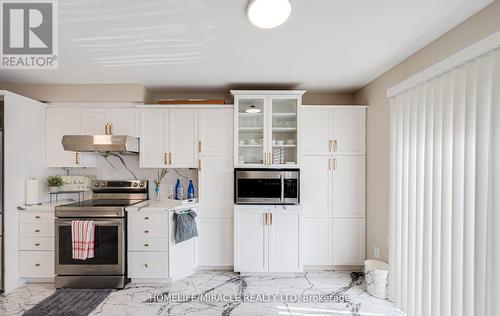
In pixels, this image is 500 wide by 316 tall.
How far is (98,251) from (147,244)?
53cm

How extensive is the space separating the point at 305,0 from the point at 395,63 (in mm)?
1571

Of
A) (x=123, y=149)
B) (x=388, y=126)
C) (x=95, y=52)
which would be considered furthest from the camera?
(x=123, y=149)

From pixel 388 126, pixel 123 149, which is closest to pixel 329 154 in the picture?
pixel 388 126

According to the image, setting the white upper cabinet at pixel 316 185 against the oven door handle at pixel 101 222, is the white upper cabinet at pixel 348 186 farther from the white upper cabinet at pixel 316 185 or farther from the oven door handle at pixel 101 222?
the oven door handle at pixel 101 222

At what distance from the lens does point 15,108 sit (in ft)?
9.64

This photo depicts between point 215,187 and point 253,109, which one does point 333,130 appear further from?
point 215,187

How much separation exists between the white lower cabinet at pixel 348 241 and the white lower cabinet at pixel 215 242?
137 cm

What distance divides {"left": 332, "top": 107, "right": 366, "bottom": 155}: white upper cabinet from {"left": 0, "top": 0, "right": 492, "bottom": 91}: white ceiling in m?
0.40

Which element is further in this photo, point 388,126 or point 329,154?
point 329,154

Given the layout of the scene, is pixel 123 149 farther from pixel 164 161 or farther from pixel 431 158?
pixel 431 158

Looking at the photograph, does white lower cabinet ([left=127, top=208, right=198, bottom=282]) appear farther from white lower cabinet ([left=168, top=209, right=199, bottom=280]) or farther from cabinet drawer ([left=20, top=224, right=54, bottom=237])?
cabinet drawer ([left=20, top=224, right=54, bottom=237])

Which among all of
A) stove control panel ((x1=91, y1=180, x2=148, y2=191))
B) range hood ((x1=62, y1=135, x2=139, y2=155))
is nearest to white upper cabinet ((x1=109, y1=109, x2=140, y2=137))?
range hood ((x1=62, y1=135, x2=139, y2=155))

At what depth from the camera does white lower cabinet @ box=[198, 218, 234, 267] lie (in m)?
3.43

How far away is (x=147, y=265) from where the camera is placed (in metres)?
3.03
